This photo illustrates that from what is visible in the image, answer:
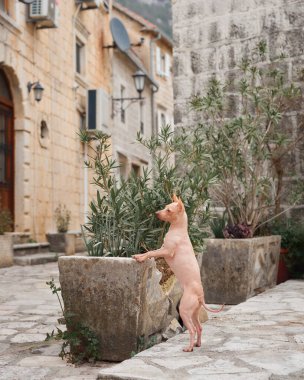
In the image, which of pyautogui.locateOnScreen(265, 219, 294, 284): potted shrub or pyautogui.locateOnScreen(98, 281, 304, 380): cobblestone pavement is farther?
pyautogui.locateOnScreen(265, 219, 294, 284): potted shrub

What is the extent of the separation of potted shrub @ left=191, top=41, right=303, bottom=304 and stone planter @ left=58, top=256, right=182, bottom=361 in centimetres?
227

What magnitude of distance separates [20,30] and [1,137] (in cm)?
217

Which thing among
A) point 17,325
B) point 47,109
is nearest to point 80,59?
point 47,109

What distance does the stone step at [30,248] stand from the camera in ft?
35.6

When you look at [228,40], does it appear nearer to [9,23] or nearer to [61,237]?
[9,23]

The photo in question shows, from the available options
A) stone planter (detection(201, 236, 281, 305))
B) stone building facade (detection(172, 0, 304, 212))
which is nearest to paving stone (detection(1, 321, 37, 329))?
stone planter (detection(201, 236, 281, 305))

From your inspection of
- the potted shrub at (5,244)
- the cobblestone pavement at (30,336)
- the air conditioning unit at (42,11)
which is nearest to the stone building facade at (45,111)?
the air conditioning unit at (42,11)

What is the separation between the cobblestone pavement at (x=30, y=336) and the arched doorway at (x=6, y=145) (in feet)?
12.8

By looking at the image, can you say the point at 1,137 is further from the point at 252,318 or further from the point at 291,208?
the point at 252,318

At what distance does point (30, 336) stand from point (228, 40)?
488 cm

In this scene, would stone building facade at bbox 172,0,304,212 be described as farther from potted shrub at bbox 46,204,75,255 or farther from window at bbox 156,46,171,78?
window at bbox 156,46,171,78

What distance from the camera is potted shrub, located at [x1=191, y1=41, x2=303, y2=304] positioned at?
575cm

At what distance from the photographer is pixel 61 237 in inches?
486

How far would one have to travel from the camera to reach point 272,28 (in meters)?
7.34
